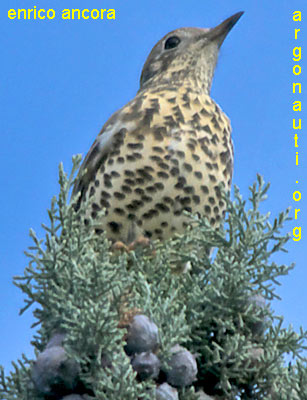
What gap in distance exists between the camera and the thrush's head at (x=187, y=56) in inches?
119

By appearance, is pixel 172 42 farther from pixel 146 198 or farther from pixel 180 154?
pixel 146 198

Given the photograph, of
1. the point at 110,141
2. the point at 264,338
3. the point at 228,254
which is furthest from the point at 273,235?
Answer: the point at 110,141

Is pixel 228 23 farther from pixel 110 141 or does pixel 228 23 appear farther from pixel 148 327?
pixel 148 327

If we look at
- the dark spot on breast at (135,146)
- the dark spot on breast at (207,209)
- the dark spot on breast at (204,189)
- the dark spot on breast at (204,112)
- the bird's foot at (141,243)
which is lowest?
the bird's foot at (141,243)

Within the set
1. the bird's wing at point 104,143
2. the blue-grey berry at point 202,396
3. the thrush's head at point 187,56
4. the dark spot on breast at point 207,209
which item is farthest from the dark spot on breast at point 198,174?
the blue-grey berry at point 202,396

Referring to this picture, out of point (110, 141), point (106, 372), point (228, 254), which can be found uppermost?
point (110, 141)

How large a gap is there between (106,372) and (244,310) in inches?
18.8

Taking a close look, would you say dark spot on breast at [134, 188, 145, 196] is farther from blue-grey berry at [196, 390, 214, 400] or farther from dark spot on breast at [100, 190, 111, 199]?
blue-grey berry at [196, 390, 214, 400]

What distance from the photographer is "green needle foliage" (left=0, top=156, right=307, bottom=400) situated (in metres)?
1.65

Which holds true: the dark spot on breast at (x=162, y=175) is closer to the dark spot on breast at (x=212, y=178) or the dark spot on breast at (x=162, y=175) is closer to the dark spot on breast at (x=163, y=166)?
the dark spot on breast at (x=163, y=166)

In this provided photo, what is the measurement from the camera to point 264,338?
1.92 m

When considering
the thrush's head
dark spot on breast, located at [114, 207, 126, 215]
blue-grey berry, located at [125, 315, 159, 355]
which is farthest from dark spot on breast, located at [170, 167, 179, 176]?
blue-grey berry, located at [125, 315, 159, 355]

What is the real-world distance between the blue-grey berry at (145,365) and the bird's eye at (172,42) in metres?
1.93

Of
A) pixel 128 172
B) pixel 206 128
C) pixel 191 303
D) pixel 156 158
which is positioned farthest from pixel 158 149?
pixel 191 303
